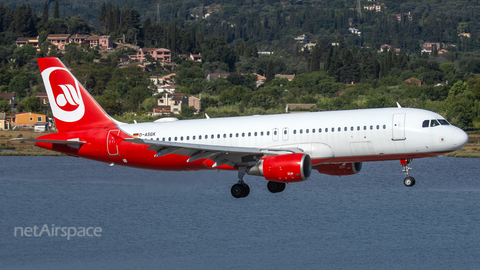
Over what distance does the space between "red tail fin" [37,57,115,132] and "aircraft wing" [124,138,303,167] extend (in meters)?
7.43

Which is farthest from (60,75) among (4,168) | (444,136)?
(4,168)

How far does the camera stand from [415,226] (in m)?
54.3

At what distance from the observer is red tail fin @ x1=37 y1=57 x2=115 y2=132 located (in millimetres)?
45562

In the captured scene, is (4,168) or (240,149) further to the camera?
(4,168)

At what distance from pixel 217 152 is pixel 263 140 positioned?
10.7ft

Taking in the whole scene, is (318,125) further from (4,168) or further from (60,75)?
(4,168)

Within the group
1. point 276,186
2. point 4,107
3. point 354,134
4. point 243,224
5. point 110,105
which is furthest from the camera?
point 4,107

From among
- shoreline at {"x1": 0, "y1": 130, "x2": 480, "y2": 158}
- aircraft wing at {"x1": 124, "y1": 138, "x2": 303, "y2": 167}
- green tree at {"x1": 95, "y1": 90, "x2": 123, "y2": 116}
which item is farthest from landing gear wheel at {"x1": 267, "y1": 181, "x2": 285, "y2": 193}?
green tree at {"x1": 95, "y1": 90, "x2": 123, "y2": 116}

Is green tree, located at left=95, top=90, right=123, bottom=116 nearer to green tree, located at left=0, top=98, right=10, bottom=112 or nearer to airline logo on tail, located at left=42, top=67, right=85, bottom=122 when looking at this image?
green tree, located at left=0, top=98, right=10, bottom=112

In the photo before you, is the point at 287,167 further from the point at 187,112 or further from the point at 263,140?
the point at 187,112

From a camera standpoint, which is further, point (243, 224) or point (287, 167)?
point (243, 224)

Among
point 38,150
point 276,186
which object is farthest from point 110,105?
point 276,186

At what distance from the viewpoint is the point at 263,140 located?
135ft

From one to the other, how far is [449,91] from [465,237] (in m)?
111
